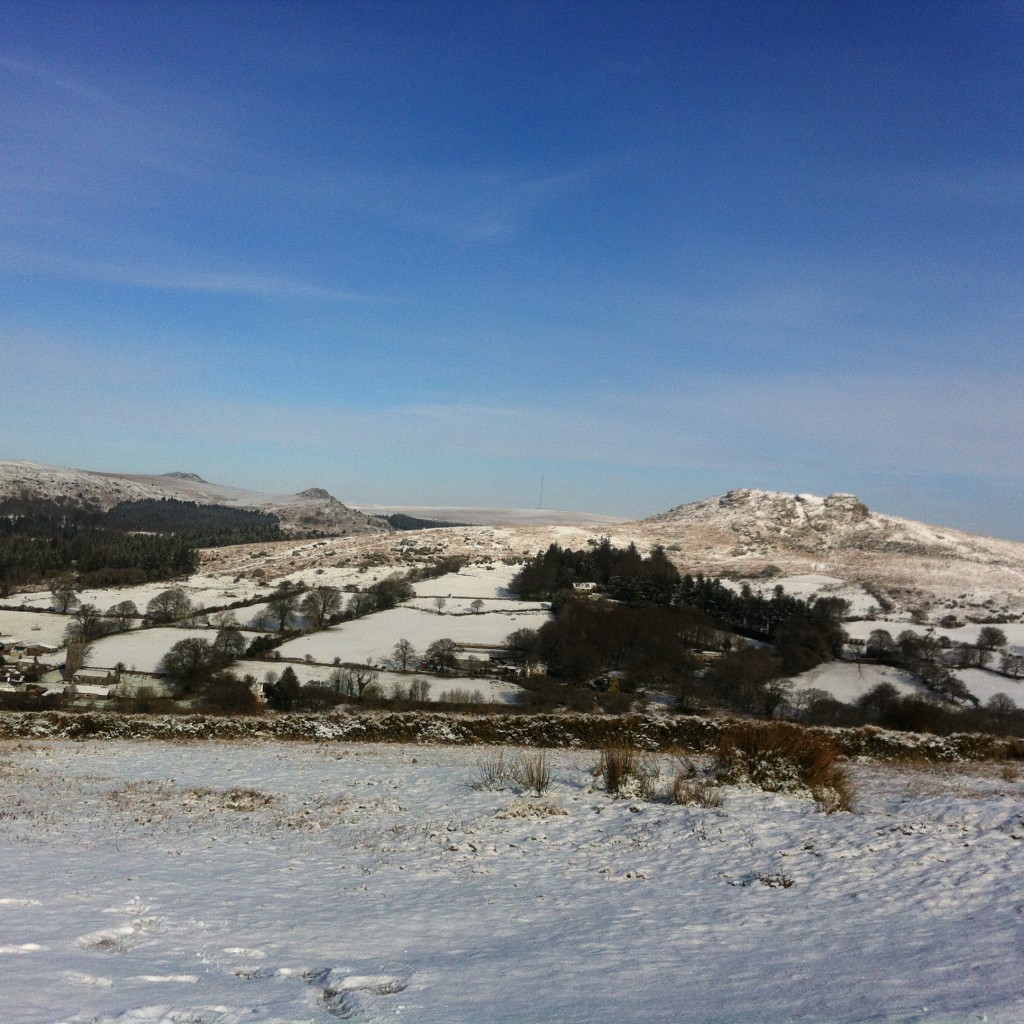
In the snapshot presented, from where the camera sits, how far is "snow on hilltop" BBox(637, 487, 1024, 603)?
123188 millimetres

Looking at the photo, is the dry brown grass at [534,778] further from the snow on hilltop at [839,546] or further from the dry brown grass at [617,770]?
the snow on hilltop at [839,546]

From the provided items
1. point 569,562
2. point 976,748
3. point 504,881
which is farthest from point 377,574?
point 504,881

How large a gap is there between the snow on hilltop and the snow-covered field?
114847 millimetres

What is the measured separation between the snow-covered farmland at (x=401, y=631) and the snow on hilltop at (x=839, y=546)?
64.5m

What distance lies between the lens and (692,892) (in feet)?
29.9

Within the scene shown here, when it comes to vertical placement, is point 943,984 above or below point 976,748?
above

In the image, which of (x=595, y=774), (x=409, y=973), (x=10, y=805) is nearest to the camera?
(x=409, y=973)

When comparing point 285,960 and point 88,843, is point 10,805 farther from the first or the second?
point 285,960

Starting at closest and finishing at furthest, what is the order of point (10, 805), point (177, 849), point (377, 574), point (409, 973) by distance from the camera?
point (409, 973)
point (177, 849)
point (10, 805)
point (377, 574)

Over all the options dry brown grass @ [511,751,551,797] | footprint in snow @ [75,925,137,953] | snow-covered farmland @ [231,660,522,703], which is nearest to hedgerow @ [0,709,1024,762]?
dry brown grass @ [511,751,551,797]

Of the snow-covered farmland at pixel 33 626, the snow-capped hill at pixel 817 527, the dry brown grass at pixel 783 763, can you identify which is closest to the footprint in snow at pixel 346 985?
the dry brown grass at pixel 783 763

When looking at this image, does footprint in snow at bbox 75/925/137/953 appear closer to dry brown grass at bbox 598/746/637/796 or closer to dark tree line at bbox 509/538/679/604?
dry brown grass at bbox 598/746/637/796

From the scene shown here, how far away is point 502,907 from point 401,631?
62.8 meters

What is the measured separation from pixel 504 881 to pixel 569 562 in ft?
337
